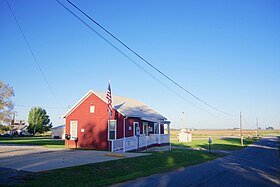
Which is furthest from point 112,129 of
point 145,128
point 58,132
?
point 58,132

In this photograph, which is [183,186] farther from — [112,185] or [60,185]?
[60,185]

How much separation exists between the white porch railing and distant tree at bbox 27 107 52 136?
48.1 m

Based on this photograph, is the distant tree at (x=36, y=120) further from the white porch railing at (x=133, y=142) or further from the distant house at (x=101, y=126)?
the white porch railing at (x=133, y=142)

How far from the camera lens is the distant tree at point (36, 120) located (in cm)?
6756

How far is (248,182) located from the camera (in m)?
10.4

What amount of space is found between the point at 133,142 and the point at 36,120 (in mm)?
51443

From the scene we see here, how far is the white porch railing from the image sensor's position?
2139 centimetres

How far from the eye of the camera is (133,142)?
941 inches

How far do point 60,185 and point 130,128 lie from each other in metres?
15.8

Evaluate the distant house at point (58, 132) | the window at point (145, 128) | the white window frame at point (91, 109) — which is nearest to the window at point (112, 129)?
the white window frame at point (91, 109)

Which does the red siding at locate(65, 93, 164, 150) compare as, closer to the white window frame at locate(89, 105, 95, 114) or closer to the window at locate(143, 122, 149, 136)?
the white window frame at locate(89, 105, 95, 114)

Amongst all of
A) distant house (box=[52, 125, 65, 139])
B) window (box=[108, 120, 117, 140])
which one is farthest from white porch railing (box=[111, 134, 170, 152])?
distant house (box=[52, 125, 65, 139])

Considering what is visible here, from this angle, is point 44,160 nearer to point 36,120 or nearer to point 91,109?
point 91,109

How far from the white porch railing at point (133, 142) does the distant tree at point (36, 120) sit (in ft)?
158
